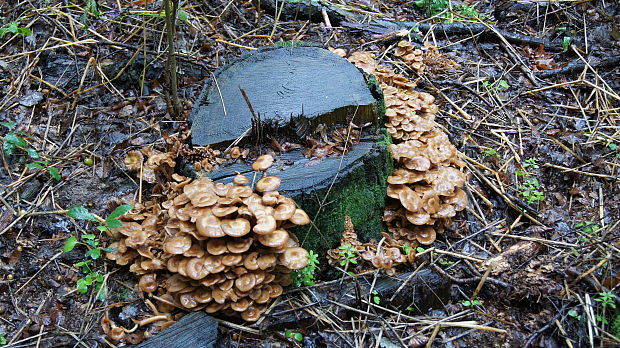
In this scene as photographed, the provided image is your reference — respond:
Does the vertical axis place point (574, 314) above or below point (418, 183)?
below

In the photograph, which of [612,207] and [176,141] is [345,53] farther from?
[612,207]

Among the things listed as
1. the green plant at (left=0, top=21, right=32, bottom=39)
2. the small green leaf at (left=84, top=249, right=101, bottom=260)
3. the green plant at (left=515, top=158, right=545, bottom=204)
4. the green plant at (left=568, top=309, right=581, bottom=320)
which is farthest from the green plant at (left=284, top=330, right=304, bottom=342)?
the green plant at (left=0, top=21, right=32, bottom=39)

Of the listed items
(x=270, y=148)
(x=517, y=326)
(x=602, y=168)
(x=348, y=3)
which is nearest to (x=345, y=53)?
(x=348, y=3)

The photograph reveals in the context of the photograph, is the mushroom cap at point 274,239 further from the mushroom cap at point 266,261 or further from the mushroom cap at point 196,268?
the mushroom cap at point 196,268

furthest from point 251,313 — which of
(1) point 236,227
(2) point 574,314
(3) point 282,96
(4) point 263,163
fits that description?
(2) point 574,314

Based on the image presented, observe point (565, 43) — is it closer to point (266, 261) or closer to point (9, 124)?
point (266, 261)

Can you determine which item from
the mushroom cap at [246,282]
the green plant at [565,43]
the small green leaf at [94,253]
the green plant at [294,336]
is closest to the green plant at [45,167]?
the small green leaf at [94,253]
